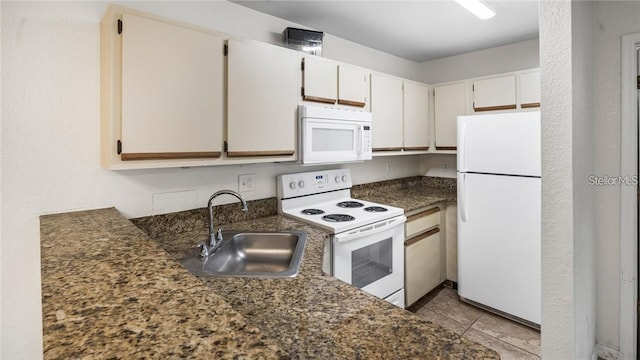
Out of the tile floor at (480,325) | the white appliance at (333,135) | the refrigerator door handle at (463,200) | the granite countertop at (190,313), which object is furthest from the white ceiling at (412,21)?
the tile floor at (480,325)

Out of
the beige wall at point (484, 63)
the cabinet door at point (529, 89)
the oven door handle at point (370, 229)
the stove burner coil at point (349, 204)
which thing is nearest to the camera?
the oven door handle at point (370, 229)

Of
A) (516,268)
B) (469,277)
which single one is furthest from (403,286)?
(516,268)

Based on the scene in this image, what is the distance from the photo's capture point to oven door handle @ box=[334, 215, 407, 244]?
1.90m

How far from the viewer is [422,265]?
8.85 feet

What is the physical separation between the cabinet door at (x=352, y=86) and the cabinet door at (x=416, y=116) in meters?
0.63

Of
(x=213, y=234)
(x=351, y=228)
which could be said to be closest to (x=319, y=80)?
(x=351, y=228)

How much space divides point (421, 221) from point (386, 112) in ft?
3.37

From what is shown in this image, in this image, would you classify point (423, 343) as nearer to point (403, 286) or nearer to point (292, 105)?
point (292, 105)

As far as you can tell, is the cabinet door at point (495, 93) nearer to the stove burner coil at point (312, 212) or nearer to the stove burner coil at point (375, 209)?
the stove burner coil at point (375, 209)

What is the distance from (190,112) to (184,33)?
39cm

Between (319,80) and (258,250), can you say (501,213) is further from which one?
(258,250)

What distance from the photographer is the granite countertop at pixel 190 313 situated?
0.51 metres

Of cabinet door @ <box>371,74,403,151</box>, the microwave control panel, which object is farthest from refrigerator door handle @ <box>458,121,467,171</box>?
the microwave control panel

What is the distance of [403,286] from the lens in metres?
2.47
